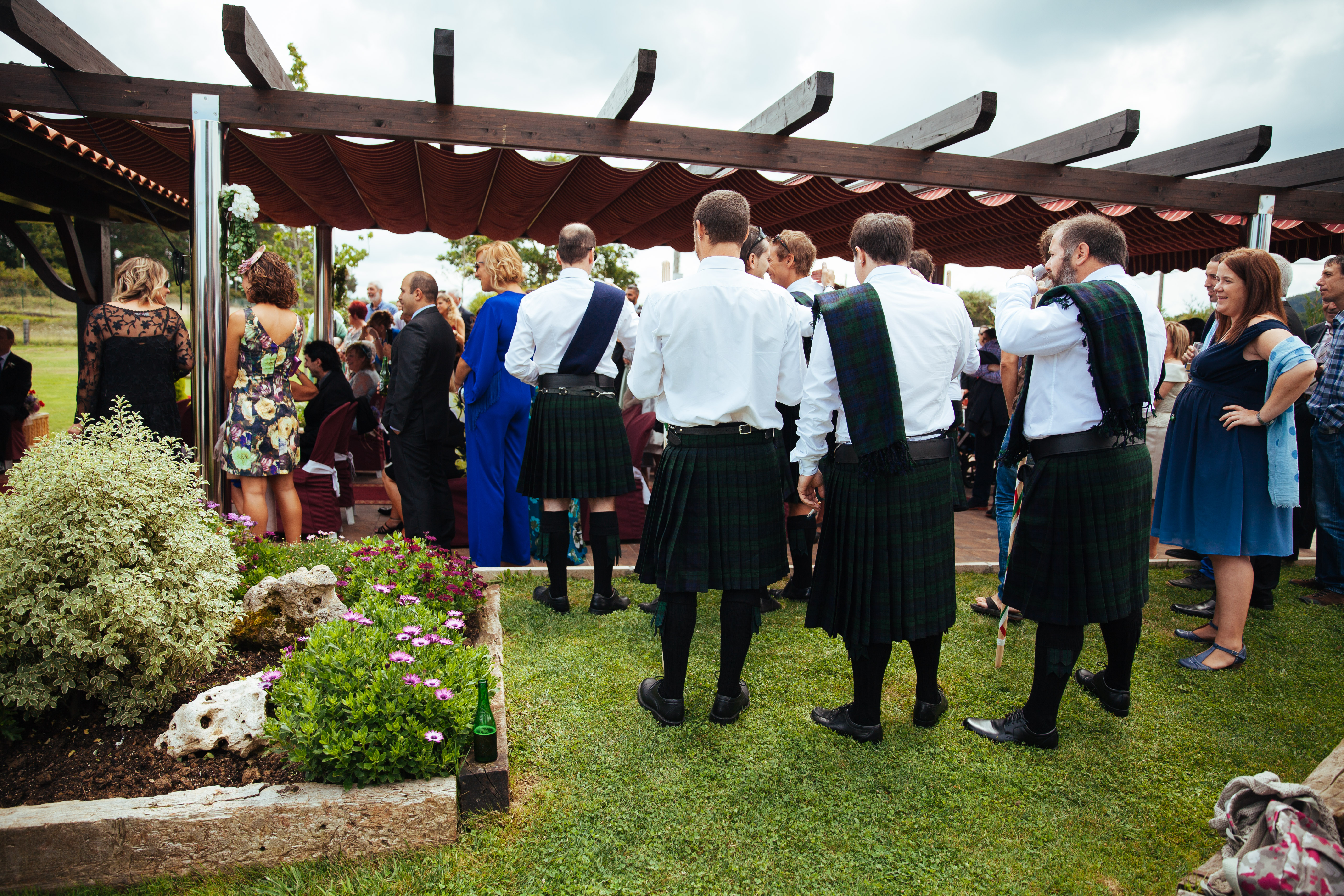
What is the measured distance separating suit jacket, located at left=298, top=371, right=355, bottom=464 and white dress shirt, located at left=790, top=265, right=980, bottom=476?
360 cm

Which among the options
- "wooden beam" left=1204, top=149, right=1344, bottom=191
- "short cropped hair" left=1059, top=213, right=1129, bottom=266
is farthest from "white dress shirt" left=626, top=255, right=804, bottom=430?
"wooden beam" left=1204, top=149, right=1344, bottom=191

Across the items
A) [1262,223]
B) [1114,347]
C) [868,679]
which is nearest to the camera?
[1114,347]

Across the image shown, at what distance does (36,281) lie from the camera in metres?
21.8

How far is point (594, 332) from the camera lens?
340 centimetres

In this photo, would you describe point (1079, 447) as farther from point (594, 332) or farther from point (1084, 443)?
point (594, 332)

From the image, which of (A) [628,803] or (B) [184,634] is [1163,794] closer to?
(A) [628,803]

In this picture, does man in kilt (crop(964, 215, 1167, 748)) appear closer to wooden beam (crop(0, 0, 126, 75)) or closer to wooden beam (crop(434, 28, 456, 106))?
wooden beam (crop(434, 28, 456, 106))

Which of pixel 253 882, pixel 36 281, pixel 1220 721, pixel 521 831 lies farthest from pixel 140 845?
pixel 36 281

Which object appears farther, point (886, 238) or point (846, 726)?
point (846, 726)

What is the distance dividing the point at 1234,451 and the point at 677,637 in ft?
8.13

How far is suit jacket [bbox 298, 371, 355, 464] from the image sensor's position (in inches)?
195

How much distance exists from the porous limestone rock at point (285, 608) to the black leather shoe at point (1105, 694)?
2795mm

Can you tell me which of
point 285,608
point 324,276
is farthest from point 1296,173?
point 324,276

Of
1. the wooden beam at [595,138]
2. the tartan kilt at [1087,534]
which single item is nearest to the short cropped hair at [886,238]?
the tartan kilt at [1087,534]
